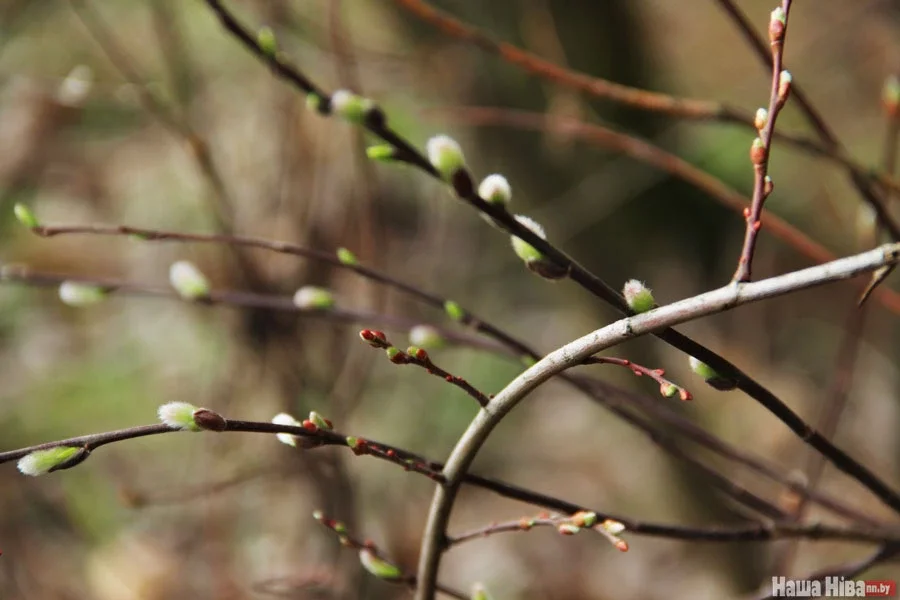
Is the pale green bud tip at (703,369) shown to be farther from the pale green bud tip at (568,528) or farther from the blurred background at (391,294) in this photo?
the blurred background at (391,294)

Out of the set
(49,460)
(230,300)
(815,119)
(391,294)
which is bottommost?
(49,460)

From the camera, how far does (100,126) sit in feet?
8.73

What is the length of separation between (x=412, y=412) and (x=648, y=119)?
38.3 inches

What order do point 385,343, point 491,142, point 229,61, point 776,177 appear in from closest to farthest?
point 385,343
point 491,142
point 776,177
point 229,61

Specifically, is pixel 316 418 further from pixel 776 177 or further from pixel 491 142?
pixel 776 177

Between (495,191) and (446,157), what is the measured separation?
0.10ft

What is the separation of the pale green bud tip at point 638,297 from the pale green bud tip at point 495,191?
7cm

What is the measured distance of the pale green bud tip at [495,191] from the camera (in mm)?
302

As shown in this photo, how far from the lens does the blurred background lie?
1.24m

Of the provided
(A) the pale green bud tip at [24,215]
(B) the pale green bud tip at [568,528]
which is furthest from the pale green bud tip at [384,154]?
(A) the pale green bud tip at [24,215]

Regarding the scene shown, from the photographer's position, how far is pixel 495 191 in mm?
305

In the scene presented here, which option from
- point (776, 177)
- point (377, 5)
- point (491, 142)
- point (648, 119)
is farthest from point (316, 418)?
point (776, 177)

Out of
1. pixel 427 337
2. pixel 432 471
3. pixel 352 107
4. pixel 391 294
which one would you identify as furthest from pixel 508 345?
pixel 391 294

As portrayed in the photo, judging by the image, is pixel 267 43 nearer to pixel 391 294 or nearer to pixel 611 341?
pixel 611 341
